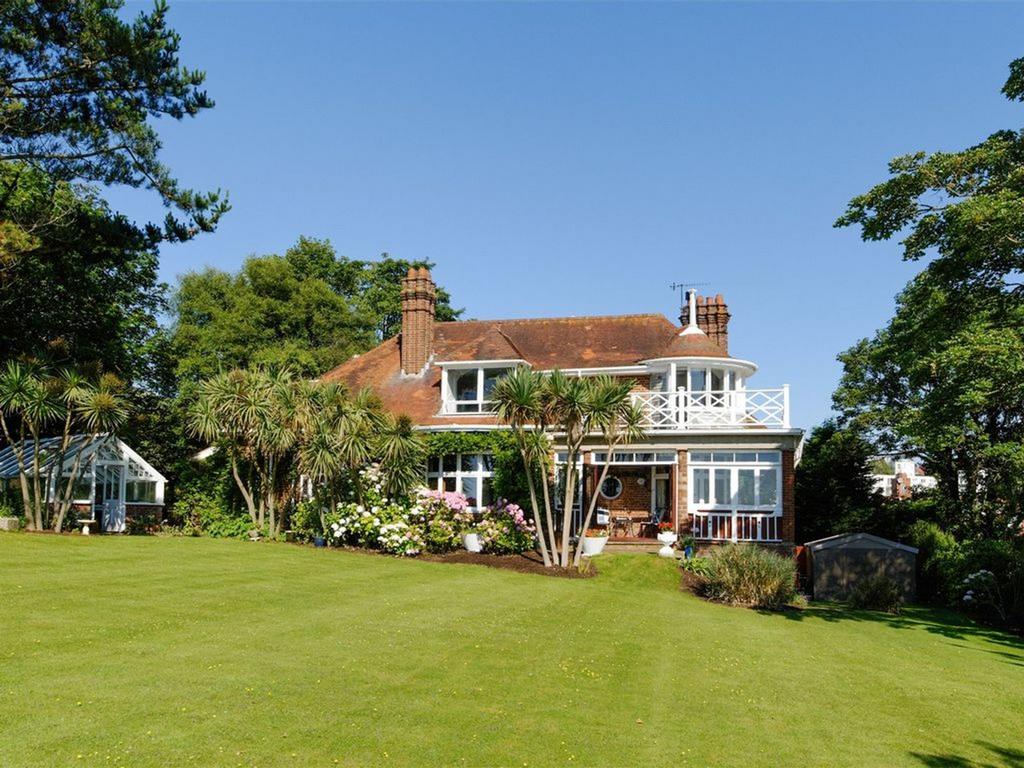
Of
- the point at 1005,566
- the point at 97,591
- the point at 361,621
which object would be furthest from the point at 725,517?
the point at 97,591

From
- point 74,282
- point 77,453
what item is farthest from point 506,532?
point 74,282

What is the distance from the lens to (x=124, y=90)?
20.0 metres

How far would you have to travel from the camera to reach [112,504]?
2800 cm

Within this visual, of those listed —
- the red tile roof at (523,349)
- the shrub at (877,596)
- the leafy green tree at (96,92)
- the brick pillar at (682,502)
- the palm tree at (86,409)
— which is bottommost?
the shrub at (877,596)

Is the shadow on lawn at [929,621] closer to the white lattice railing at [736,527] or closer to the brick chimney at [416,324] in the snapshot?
the white lattice railing at [736,527]

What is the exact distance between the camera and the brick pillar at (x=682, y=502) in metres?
Result: 25.6

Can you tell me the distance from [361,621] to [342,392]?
12901 mm

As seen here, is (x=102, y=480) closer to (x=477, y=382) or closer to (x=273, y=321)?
(x=477, y=382)

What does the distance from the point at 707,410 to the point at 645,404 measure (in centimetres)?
192

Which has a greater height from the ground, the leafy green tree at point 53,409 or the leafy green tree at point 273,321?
the leafy green tree at point 273,321

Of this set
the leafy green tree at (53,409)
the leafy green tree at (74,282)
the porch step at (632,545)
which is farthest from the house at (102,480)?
the porch step at (632,545)

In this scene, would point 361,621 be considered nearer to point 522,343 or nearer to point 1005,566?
point 1005,566

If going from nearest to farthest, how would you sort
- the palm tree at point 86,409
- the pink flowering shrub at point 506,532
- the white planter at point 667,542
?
the white planter at point 667,542, the pink flowering shrub at point 506,532, the palm tree at point 86,409

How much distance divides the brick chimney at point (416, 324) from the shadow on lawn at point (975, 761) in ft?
81.2
